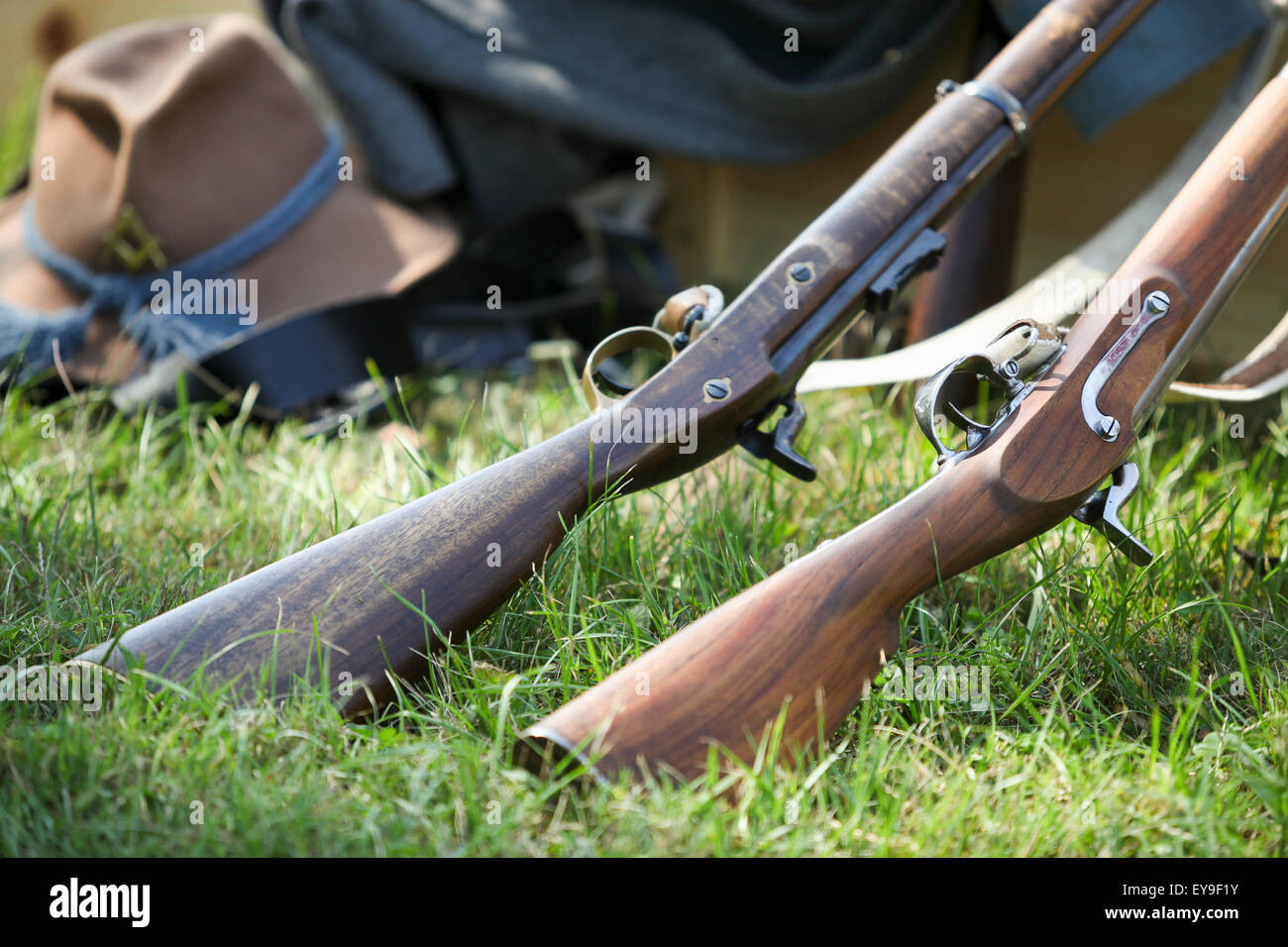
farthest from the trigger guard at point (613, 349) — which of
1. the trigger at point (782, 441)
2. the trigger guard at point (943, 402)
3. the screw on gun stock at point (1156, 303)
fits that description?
the screw on gun stock at point (1156, 303)

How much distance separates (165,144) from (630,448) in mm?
1691

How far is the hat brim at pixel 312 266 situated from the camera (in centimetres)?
247

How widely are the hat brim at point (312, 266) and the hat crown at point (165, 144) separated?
104mm

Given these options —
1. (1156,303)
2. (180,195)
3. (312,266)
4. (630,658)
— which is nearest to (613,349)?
(630,658)

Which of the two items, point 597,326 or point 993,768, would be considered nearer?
point 993,768

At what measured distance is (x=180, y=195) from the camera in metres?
2.52

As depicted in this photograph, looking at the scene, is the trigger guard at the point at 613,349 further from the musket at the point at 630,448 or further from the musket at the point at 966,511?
the musket at the point at 966,511

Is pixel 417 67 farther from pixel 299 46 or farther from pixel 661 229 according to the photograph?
pixel 661 229

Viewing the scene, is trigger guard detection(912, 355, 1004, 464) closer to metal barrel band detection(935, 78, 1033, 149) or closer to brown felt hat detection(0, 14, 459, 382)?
metal barrel band detection(935, 78, 1033, 149)

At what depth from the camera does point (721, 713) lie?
46.2 inches

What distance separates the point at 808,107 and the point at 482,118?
904 millimetres

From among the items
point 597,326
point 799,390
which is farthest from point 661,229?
point 799,390
